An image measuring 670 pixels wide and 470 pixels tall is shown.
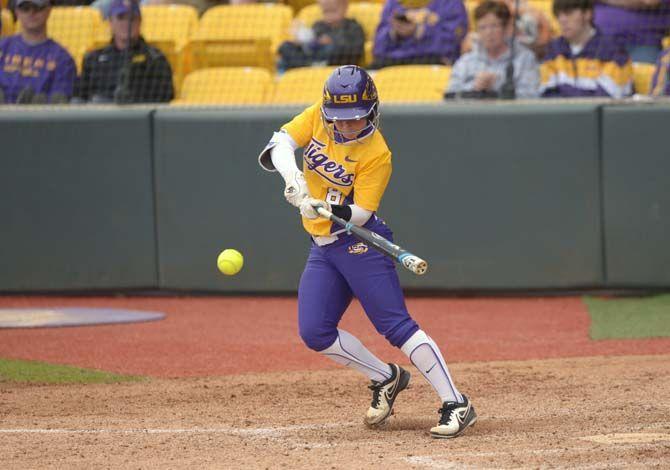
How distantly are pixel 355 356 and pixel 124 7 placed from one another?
5.63 m

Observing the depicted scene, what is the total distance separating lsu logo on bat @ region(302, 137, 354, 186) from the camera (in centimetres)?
538

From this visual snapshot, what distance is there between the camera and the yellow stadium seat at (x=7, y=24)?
1090 centimetres

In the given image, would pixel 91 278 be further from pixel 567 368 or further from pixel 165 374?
pixel 567 368

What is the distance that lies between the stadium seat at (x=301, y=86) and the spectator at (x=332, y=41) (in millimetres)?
213

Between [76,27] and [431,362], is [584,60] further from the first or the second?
[431,362]

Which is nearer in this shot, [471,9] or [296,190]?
[296,190]

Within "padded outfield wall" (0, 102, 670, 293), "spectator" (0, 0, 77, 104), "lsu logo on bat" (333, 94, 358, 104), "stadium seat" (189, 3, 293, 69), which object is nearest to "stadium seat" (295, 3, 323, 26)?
"stadium seat" (189, 3, 293, 69)

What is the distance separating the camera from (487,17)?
31.1 feet

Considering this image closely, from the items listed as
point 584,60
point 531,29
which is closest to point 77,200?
point 531,29

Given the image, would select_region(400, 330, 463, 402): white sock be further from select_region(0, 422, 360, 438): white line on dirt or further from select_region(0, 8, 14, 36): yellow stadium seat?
select_region(0, 8, 14, 36): yellow stadium seat

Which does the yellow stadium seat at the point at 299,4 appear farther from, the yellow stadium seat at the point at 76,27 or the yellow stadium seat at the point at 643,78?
the yellow stadium seat at the point at 643,78

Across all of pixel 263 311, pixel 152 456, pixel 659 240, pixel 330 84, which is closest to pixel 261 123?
pixel 263 311

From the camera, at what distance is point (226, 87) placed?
10.2 m

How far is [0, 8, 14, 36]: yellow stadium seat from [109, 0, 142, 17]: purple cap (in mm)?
1321
